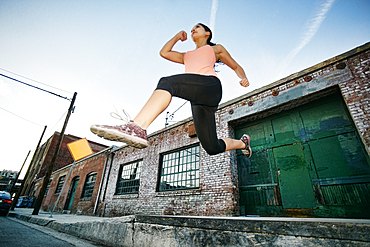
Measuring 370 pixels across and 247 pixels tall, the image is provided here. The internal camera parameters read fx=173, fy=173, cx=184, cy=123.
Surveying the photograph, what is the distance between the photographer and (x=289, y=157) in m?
4.74

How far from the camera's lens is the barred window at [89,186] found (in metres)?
11.5

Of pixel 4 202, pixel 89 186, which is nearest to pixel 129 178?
pixel 89 186

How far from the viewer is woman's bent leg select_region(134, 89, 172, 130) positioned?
1425 millimetres

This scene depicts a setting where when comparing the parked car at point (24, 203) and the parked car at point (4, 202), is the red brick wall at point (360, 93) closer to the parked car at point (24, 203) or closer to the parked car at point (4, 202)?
the parked car at point (4, 202)

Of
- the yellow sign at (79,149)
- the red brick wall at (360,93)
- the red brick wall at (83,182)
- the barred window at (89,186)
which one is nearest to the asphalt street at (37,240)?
the yellow sign at (79,149)

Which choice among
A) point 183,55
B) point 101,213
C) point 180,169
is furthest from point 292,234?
point 101,213

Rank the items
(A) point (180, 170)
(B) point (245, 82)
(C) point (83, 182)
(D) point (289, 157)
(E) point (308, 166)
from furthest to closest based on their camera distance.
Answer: (C) point (83, 182)
(A) point (180, 170)
(D) point (289, 157)
(E) point (308, 166)
(B) point (245, 82)

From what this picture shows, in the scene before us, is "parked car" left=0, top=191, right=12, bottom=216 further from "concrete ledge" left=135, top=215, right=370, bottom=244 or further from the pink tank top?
the pink tank top

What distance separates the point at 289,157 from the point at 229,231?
3836 mm

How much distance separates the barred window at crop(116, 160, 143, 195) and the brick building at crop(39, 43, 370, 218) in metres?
1.37

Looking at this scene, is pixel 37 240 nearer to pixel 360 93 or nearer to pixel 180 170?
pixel 180 170

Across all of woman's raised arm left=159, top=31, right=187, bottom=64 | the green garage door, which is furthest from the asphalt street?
the green garage door

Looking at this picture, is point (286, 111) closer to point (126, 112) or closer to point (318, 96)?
point (318, 96)

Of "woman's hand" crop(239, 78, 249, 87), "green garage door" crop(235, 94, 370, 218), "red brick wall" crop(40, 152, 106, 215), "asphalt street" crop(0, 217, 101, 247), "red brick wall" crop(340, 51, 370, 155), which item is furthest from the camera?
"red brick wall" crop(40, 152, 106, 215)
